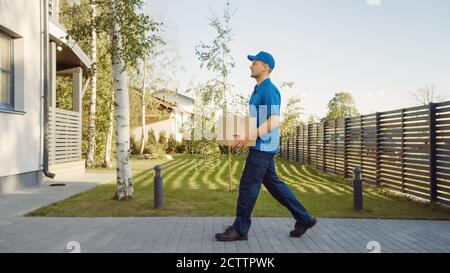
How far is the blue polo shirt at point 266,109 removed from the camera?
5059 mm

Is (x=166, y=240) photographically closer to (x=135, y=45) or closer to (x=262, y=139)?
(x=262, y=139)

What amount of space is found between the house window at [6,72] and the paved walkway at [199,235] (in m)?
3.65

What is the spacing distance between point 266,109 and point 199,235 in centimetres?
175

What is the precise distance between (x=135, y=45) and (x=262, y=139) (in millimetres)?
4120

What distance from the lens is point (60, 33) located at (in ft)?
41.4

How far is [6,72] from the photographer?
32.8ft

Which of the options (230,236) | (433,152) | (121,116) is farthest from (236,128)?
(433,152)

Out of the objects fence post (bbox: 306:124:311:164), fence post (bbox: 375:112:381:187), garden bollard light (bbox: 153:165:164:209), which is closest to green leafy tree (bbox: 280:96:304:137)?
fence post (bbox: 375:112:381:187)

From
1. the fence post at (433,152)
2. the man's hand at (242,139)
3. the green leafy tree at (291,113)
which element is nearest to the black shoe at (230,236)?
the man's hand at (242,139)

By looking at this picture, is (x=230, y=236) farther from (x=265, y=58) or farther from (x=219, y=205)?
(x=219, y=205)

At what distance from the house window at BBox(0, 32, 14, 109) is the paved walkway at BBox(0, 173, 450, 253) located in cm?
365

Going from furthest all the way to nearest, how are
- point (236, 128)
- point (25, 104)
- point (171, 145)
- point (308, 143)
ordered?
point (171, 145) < point (308, 143) < point (25, 104) < point (236, 128)

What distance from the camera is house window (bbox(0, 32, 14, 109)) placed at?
9867 millimetres

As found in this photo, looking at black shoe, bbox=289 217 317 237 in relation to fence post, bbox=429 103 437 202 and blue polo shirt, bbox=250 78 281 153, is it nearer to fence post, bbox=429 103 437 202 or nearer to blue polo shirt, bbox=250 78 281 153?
blue polo shirt, bbox=250 78 281 153
